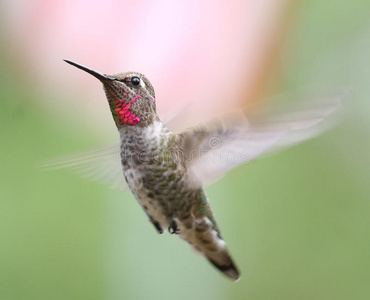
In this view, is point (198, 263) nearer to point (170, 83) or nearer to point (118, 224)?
point (118, 224)

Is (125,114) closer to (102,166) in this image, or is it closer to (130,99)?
(130,99)

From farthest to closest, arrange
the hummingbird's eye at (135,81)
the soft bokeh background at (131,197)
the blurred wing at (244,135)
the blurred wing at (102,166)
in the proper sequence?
the soft bokeh background at (131,197)
the blurred wing at (102,166)
the hummingbird's eye at (135,81)
the blurred wing at (244,135)

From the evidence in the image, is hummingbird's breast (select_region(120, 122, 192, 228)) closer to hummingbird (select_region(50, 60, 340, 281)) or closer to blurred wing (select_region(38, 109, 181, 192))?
hummingbird (select_region(50, 60, 340, 281))

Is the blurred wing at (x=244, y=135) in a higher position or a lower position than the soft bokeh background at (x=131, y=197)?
lower

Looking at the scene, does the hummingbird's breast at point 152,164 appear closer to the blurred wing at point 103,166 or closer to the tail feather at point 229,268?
the blurred wing at point 103,166

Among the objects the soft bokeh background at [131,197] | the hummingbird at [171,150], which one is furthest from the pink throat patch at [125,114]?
the soft bokeh background at [131,197]

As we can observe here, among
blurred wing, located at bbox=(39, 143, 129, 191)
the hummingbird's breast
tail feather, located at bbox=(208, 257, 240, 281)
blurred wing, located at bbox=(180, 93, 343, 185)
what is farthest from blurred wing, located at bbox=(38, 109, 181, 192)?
tail feather, located at bbox=(208, 257, 240, 281)
